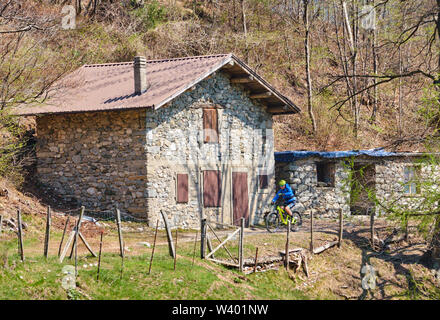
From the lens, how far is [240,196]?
20156mm

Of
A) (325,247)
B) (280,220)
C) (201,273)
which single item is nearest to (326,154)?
(280,220)

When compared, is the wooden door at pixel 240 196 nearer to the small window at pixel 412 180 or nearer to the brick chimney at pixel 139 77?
the brick chimney at pixel 139 77

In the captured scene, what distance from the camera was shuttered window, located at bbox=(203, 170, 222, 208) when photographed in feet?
63.0

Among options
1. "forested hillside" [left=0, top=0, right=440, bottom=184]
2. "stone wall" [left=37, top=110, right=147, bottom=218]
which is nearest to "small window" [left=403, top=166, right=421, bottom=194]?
"forested hillside" [left=0, top=0, right=440, bottom=184]

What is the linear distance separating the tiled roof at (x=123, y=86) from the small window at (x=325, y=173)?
311cm

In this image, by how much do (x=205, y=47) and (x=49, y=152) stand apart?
14.4 metres

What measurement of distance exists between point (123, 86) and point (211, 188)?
4520mm

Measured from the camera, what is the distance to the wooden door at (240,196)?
1997cm

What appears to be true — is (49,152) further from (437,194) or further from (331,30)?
(331,30)

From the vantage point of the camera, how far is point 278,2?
34.4 m

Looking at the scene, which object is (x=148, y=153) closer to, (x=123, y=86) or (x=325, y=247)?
(x=123, y=86)

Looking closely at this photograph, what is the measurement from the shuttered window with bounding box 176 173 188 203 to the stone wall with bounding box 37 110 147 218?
1.28 metres

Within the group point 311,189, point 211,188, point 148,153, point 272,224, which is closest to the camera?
point 148,153
